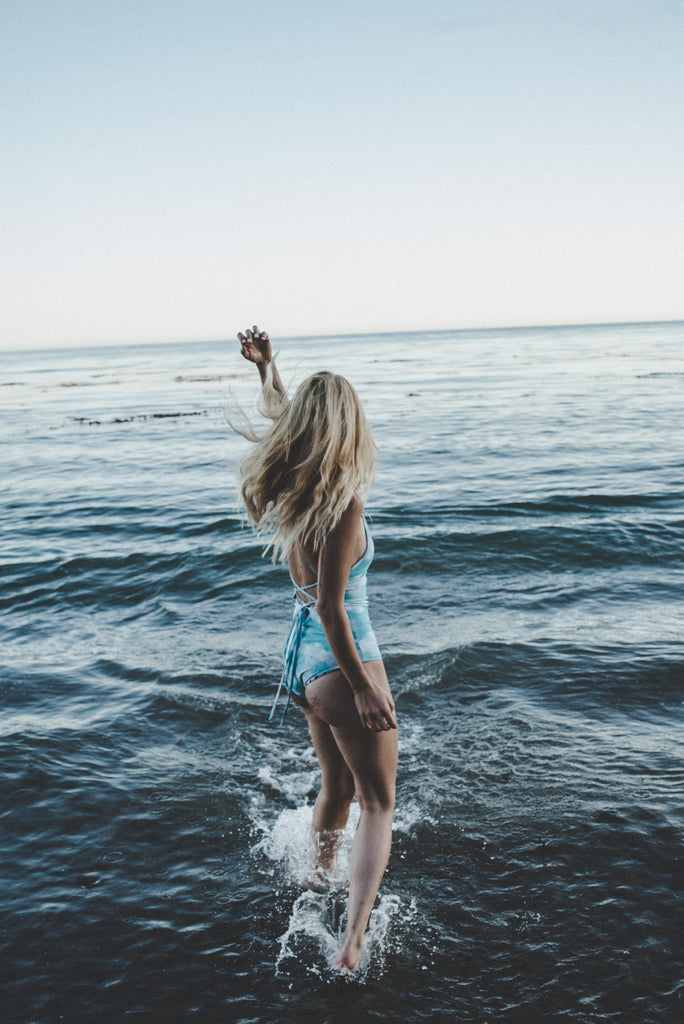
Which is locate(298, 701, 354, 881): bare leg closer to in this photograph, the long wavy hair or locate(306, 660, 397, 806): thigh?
locate(306, 660, 397, 806): thigh

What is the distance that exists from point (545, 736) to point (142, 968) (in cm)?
319

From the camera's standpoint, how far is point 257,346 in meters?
4.09

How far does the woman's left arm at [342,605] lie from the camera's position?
9.84 feet

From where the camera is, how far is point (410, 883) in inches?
161

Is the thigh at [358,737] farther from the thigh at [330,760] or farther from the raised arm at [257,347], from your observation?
the raised arm at [257,347]

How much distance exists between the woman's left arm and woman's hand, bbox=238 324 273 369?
1426 mm

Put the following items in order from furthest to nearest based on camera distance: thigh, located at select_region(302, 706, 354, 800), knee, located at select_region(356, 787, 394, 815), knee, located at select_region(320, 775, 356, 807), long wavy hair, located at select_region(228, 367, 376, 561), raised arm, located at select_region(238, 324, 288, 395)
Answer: raised arm, located at select_region(238, 324, 288, 395) → knee, located at select_region(320, 775, 356, 807) → thigh, located at select_region(302, 706, 354, 800) → knee, located at select_region(356, 787, 394, 815) → long wavy hair, located at select_region(228, 367, 376, 561)

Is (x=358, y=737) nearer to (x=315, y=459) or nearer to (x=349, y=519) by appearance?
(x=349, y=519)

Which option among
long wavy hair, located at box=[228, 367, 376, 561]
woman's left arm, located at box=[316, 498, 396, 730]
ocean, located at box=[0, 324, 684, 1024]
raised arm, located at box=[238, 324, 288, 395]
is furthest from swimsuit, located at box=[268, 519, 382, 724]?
ocean, located at box=[0, 324, 684, 1024]

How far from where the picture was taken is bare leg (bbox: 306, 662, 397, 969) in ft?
10.8

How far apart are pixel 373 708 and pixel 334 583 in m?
0.59

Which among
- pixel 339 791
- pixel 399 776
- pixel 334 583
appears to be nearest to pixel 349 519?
pixel 334 583

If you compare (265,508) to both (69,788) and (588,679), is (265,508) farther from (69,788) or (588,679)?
(588,679)

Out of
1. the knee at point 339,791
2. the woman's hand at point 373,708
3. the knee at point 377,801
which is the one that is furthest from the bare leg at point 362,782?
the knee at point 339,791
